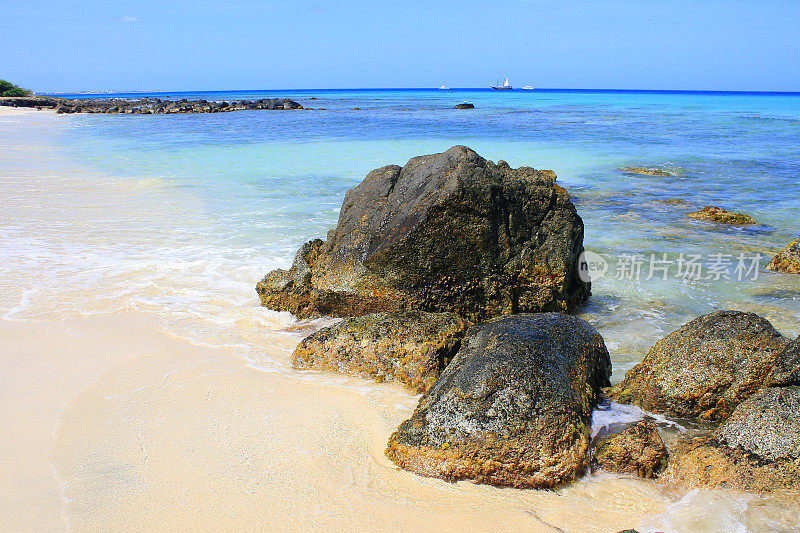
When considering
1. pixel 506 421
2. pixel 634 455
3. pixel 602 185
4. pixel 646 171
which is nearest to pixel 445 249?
pixel 506 421

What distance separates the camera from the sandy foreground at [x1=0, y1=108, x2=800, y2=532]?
3.10 metres

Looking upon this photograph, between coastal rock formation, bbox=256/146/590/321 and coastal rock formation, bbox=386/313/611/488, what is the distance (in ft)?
5.04

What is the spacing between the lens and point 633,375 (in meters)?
4.40

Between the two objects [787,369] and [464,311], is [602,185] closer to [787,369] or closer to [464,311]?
[464,311]

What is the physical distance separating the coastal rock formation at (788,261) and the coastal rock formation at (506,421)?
17.0 feet

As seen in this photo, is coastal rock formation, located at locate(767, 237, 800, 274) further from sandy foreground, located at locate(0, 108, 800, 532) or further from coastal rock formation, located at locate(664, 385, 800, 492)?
sandy foreground, located at locate(0, 108, 800, 532)

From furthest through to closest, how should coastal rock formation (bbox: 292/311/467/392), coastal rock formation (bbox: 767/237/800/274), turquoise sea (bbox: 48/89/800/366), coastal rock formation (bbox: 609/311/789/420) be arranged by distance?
coastal rock formation (bbox: 767/237/800/274), turquoise sea (bbox: 48/89/800/366), coastal rock formation (bbox: 292/311/467/392), coastal rock formation (bbox: 609/311/789/420)

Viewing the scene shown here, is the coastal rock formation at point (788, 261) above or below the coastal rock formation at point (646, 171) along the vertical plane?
below

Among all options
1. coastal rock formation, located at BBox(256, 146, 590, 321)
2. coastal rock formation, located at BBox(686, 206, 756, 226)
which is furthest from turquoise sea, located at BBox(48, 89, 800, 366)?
coastal rock formation, located at BBox(256, 146, 590, 321)

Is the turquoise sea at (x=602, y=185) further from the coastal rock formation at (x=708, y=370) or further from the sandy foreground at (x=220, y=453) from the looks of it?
the sandy foreground at (x=220, y=453)

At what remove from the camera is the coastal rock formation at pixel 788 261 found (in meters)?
7.68

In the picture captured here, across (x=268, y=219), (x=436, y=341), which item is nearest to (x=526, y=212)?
(x=436, y=341)

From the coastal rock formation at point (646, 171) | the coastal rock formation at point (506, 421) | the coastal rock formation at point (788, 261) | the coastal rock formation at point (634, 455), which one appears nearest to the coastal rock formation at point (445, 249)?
the coastal rock formation at point (506, 421)

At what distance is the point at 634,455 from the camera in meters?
3.52
